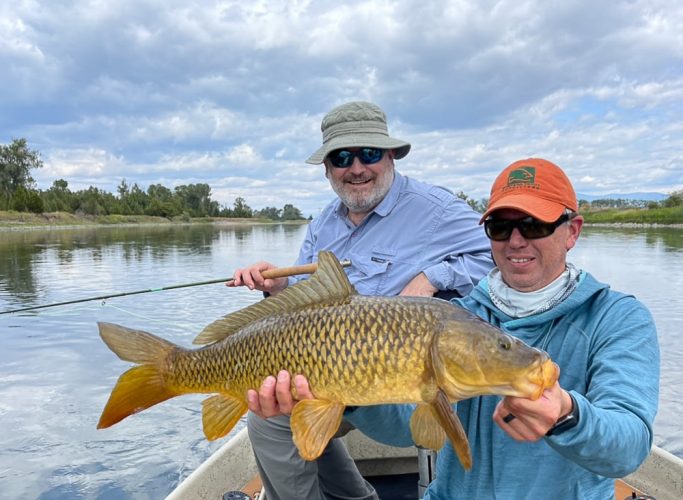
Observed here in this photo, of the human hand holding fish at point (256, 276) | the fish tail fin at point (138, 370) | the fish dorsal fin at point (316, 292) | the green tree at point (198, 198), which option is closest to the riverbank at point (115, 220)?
the green tree at point (198, 198)

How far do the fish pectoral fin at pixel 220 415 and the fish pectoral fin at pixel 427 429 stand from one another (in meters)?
0.77

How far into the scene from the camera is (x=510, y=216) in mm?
2076

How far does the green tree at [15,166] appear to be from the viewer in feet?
247

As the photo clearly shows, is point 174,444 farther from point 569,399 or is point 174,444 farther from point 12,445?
point 569,399

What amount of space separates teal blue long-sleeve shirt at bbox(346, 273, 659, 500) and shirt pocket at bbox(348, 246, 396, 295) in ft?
3.14

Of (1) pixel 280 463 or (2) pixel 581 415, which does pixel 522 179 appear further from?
(1) pixel 280 463

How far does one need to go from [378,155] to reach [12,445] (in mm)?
5763

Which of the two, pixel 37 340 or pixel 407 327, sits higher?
pixel 407 327

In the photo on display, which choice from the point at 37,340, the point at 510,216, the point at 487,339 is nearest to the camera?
the point at 487,339

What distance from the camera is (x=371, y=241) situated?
3.41 metres

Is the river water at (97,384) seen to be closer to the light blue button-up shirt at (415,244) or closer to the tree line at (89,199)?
the light blue button-up shirt at (415,244)

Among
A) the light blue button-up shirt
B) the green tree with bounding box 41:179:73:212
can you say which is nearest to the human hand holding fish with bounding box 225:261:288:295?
the light blue button-up shirt

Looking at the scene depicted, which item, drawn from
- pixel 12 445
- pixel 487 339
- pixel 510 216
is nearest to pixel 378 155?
pixel 510 216

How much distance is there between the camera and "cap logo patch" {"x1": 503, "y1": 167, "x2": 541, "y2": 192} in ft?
6.82
